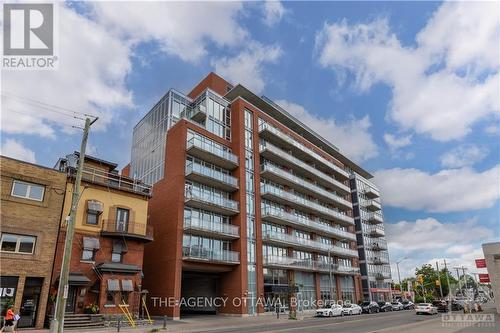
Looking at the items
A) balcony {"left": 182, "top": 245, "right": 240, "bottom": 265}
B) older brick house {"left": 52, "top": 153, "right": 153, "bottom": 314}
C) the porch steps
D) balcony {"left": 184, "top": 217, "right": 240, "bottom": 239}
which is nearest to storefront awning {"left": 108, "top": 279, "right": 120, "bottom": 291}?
older brick house {"left": 52, "top": 153, "right": 153, "bottom": 314}

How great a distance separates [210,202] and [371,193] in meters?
50.1

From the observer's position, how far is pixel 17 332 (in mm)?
19203

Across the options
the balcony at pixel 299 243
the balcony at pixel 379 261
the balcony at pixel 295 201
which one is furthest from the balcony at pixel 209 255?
the balcony at pixel 379 261

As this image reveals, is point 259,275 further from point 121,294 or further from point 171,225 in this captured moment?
point 121,294

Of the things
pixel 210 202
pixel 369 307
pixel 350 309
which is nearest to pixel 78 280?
pixel 210 202

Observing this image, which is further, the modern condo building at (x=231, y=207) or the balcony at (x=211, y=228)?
the modern condo building at (x=231, y=207)

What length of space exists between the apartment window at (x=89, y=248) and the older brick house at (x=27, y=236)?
2.77 meters

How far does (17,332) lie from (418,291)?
113 meters

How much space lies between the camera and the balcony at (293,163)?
4516cm

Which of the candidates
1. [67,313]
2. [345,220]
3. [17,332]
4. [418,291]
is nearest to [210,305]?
[67,313]

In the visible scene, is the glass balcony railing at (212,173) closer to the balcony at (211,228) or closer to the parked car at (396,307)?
the balcony at (211,228)

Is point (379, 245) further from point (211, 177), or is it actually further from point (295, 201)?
point (211, 177)

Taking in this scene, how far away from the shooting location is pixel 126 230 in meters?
28.8

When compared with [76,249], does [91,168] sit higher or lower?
higher
